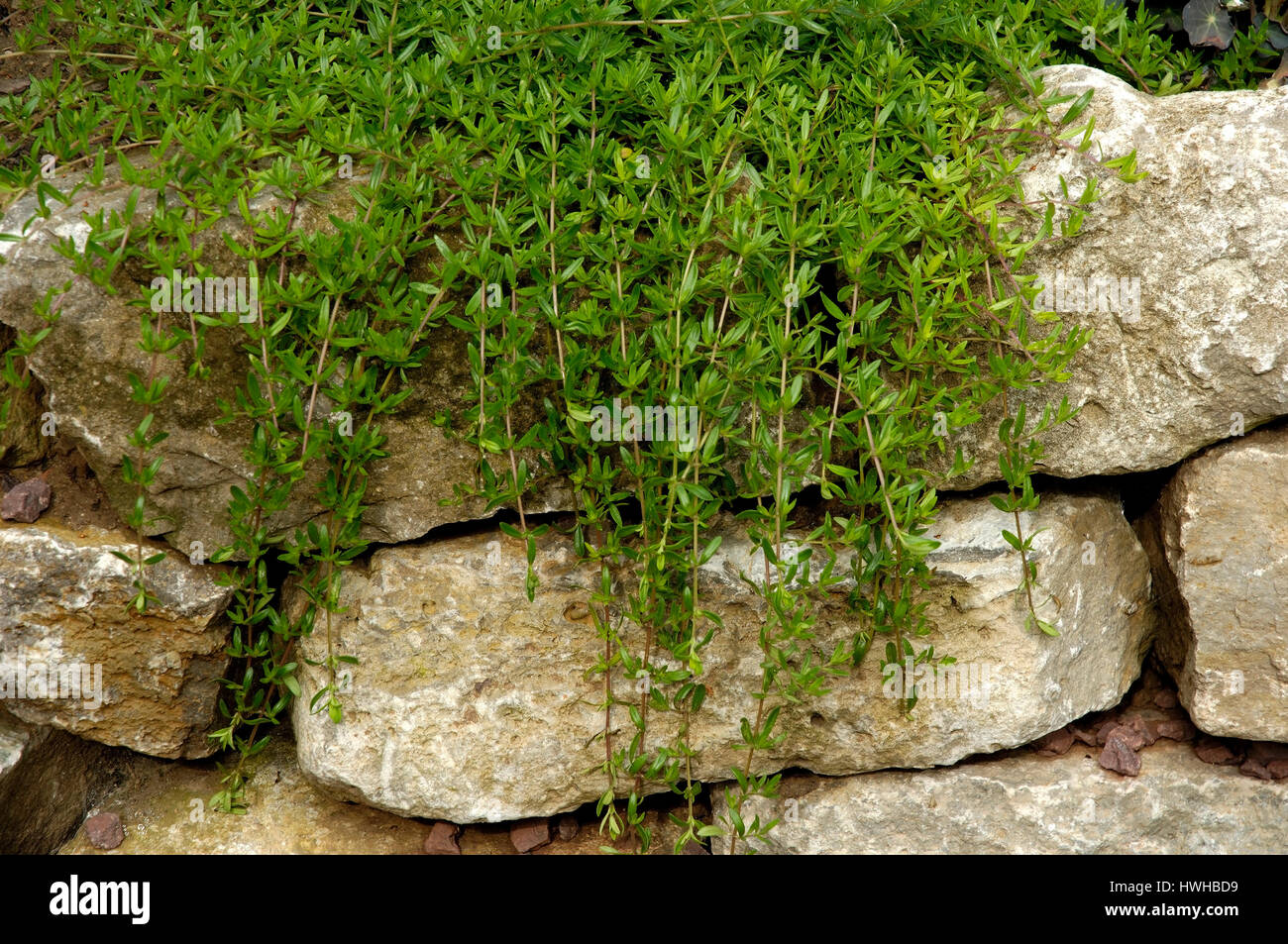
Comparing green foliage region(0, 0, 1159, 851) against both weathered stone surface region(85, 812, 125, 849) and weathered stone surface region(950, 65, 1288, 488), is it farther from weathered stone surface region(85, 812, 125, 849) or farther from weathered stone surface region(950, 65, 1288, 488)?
weathered stone surface region(85, 812, 125, 849)

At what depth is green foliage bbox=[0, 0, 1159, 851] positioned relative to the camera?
89.4 inches

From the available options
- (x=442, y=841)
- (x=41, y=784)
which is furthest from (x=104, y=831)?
(x=442, y=841)

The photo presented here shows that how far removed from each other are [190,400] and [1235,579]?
2.52 meters

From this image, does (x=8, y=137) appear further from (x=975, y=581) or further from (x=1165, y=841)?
(x=1165, y=841)

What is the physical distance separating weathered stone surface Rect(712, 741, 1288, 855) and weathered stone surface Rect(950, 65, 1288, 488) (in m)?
0.76

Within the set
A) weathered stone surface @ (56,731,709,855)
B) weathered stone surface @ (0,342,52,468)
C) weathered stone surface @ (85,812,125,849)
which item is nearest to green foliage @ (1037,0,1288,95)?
weathered stone surface @ (56,731,709,855)

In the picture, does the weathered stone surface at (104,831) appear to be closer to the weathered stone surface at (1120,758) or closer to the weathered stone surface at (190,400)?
the weathered stone surface at (190,400)

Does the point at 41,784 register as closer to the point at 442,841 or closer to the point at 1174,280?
the point at 442,841

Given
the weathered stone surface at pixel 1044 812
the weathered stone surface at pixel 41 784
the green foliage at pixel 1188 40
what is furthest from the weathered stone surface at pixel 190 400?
the green foliage at pixel 1188 40

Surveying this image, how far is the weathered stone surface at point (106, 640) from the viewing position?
2418 mm

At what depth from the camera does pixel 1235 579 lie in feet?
8.12

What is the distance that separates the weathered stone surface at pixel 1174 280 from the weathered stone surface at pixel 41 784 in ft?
7.62

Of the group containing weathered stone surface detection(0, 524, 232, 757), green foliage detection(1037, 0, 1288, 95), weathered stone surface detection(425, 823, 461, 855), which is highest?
green foliage detection(1037, 0, 1288, 95)

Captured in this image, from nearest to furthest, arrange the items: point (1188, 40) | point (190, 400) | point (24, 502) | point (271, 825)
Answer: point (190, 400), point (24, 502), point (271, 825), point (1188, 40)
